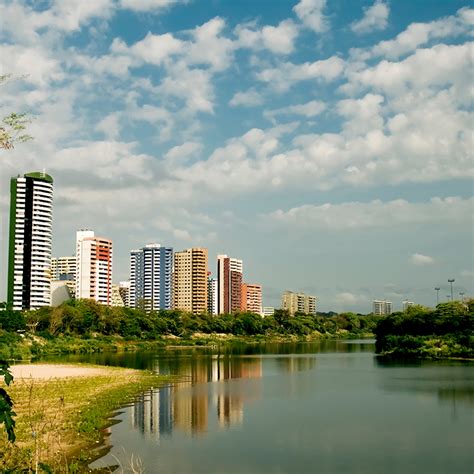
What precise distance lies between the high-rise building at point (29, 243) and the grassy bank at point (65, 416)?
7978 cm

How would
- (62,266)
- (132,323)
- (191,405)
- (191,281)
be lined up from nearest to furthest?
(191,405) < (132,323) < (191,281) < (62,266)

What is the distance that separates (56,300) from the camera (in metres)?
135

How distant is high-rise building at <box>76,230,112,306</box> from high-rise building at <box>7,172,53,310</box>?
77.6 ft

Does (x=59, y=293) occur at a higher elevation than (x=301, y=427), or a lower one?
higher

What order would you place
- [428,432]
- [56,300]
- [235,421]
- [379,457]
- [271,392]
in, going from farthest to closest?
1. [56,300]
2. [271,392]
3. [235,421]
4. [428,432]
5. [379,457]

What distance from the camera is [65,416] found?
81.6ft

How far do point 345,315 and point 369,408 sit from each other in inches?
6032

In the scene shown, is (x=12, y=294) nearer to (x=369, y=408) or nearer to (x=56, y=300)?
(x=56, y=300)

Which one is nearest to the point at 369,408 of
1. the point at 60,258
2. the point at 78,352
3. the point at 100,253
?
the point at 78,352

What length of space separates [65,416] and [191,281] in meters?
157

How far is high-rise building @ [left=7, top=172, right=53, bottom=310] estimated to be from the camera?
4653 inches

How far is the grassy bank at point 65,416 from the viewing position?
15.4 meters

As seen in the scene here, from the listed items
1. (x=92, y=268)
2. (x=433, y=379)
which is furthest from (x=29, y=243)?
(x=433, y=379)

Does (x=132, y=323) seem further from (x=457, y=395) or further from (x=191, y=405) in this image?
(x=457, y=395)
